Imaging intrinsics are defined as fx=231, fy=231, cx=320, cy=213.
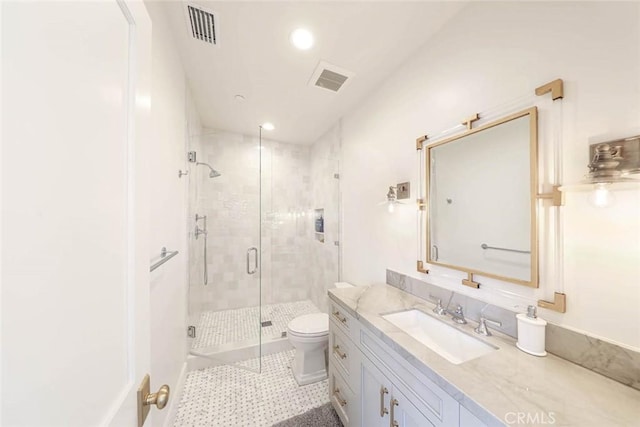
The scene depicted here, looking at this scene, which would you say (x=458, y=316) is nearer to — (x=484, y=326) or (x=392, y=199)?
(x=484, y=326)

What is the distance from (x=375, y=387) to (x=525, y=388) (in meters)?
0.65

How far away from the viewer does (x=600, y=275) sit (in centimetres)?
84

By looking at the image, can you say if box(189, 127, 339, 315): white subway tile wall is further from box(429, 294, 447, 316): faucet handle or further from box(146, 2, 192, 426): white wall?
box(429, 294, 447, 316): faucet handle

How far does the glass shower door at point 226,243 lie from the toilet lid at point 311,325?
0.56 meters

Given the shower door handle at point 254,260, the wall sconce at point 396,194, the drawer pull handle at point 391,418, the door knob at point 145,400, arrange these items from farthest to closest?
the shower door handle at point 254,260
the wall sconce at point 396,194
the drawer pull handle at point 391,418
the door knob at point 145,400

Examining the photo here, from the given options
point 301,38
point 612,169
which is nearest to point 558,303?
point 612,169

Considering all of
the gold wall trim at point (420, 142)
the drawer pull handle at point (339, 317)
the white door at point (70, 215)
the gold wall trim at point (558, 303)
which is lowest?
the drawer pull handle at point (339, 317)

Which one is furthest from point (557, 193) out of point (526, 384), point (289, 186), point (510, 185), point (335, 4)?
point (289, 186)

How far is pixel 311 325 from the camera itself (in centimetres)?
209

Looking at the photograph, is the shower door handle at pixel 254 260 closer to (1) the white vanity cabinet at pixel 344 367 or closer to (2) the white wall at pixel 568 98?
(1) the white vanity cabinet at pixel 344 367

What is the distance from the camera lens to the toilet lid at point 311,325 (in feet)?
6.47

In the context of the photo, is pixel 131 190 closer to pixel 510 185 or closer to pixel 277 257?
pixel 510 185

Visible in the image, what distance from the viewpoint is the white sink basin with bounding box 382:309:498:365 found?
110 centimetres

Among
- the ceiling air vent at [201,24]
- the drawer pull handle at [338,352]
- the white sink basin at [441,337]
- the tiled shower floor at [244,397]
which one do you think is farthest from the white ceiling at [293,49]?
the tiled shower floor at [244,397]
